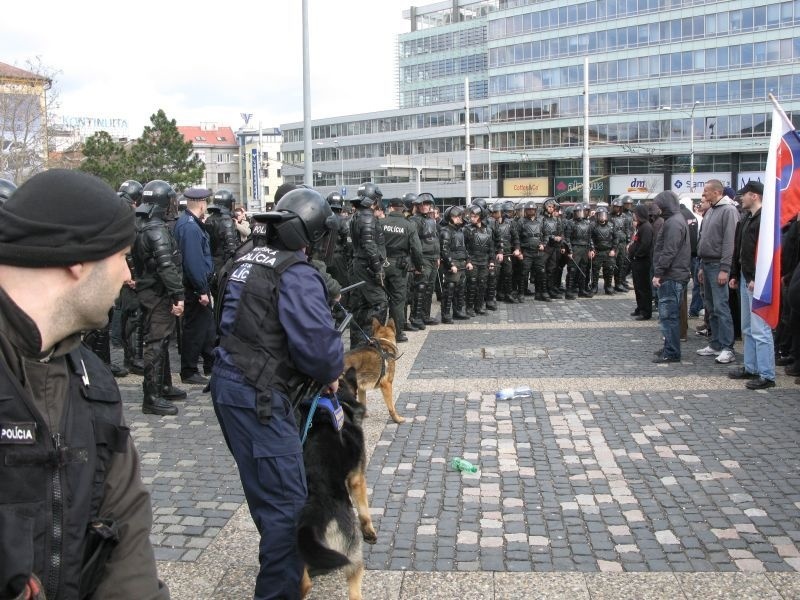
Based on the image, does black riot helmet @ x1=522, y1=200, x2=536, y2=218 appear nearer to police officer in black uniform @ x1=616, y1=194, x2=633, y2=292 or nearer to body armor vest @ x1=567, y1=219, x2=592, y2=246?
body armor vest @ x1=567, y1=219, x2=592, y2=246

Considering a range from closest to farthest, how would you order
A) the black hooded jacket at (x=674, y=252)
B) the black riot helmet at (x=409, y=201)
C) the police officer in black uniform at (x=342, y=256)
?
the black hooded jacket at (x=674, y=252), the police officer in black uniform at (x=342, y=256), the black riot helmet at (x=409, y=201)

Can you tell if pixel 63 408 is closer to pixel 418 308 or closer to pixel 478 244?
pixel 418 308

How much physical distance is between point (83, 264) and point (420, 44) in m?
95.3

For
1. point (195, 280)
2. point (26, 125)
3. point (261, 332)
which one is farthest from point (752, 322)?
point (26, 125)

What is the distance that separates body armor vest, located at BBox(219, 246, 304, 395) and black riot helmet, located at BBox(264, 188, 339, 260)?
0.36ft

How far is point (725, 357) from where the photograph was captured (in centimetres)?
995

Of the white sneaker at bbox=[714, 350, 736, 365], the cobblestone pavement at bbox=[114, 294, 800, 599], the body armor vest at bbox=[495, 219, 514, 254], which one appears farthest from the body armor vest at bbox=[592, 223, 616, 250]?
the cobblestone pavement at bbox=[114, 294, 800, 599]

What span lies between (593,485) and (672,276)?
525cm

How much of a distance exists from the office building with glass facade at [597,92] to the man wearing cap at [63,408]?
56831mm

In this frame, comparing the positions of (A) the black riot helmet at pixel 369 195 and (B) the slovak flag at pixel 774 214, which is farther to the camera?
(A) the black riot helmet at pixel 369 195

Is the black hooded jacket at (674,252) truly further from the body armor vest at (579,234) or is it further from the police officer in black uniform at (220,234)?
the body armor vest at (579,234)

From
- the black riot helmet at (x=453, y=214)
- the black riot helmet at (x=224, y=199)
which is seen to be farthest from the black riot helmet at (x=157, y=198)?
the black riot helmet at (x=453, y=214)

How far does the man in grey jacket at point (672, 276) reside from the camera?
33.4ft

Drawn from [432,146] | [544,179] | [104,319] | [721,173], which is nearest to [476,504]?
[104,319]
